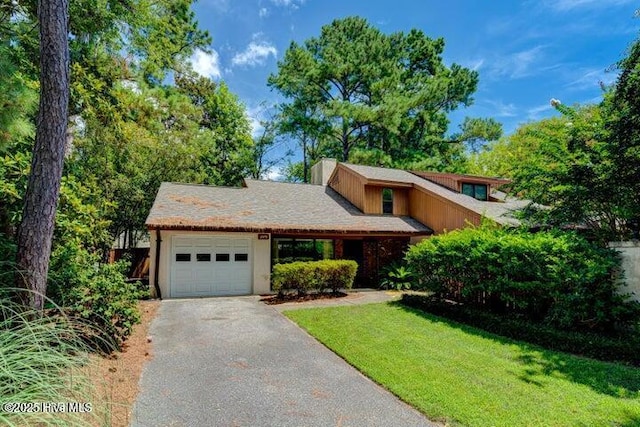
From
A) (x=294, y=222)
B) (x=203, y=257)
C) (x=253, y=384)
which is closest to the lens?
(x=253, y=384)

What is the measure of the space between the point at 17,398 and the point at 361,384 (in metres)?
4.20

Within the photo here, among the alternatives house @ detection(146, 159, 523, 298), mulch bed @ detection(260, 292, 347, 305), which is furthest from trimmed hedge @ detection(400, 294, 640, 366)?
house @ detection(146, 159, 523, 298)

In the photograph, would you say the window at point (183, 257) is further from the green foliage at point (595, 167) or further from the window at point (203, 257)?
the green foliage at point (595, 167)

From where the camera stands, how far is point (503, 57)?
1775 centimetres

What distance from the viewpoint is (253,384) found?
16.4ft

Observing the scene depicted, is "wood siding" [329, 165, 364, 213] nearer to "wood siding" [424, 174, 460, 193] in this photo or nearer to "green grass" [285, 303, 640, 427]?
"wood siding" [424, 174, 460, 193]

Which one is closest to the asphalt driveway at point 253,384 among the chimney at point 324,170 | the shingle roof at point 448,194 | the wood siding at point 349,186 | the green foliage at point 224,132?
the wood siding at point 349,186

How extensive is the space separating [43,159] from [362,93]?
27.4m

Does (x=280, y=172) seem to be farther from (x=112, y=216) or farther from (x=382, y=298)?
(x=382, y=298)

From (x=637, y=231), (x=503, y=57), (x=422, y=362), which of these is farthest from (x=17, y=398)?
(x=503, y=57)

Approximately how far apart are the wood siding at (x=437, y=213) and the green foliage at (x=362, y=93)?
36.7 feet

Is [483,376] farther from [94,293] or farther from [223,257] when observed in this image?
[223,257]

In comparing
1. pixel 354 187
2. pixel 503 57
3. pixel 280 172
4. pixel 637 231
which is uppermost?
pixel 503 57

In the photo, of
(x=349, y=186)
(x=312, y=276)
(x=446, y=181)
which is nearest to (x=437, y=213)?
(x=446, y=181)
